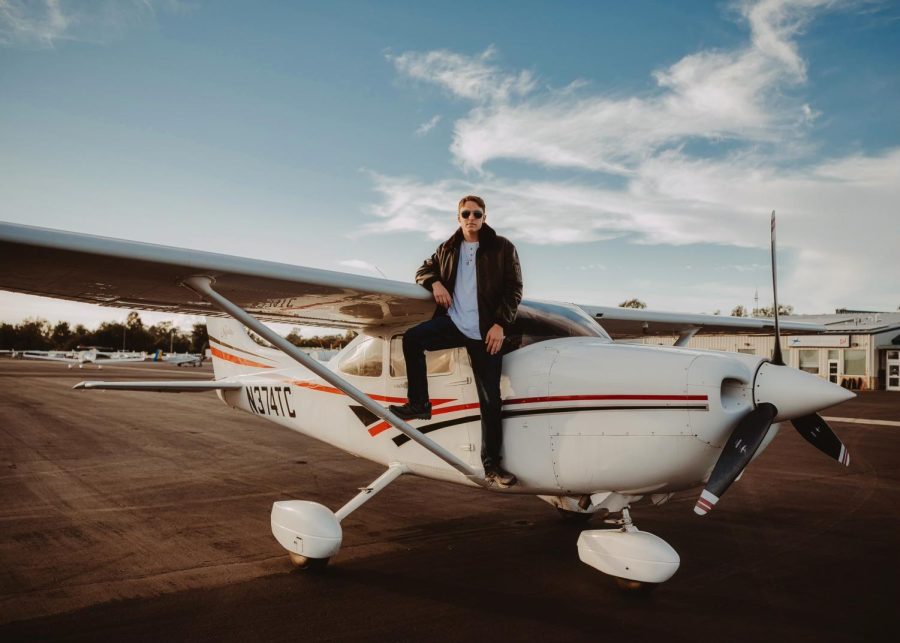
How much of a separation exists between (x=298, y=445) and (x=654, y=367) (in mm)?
8655

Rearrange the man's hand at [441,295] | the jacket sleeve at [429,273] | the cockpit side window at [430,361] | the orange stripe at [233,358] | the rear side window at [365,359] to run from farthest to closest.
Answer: the orange stripe at [233,358] → the rear side window at [365,359] → the cockpit side window at [430,361] → the jacket sleeve at [429,273] → the man's hand at [441,295]

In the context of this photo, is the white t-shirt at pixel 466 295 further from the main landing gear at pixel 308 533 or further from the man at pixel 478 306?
the main landing gear at pixel 308 533

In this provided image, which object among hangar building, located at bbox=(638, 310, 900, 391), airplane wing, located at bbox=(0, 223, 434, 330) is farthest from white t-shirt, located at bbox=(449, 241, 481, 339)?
hangar building, located at bbox=(638, 310, 900, 391)

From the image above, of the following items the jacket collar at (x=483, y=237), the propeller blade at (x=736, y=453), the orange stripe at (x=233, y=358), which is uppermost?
the jacket collar at (x=483, y=237)

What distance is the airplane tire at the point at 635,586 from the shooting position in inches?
151

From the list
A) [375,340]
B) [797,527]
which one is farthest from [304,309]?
[797,527]

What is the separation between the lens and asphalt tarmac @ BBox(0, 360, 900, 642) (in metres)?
3.45

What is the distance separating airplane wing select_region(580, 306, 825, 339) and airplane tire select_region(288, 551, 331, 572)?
3.48 meters

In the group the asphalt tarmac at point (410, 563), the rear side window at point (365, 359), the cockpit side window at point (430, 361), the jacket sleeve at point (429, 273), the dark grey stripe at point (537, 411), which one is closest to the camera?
the asphalt tarmac at point (410, 563)

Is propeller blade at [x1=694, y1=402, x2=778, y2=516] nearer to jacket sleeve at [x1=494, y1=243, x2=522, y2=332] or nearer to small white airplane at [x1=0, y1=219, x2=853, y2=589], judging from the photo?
small white airplane at [x1=0, y1=219, x2=853, y2=589]

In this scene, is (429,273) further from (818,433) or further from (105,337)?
(105,337)

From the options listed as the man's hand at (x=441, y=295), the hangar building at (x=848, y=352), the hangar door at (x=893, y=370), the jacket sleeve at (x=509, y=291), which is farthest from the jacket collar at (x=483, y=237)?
the hangar door at (x=893, y=370)

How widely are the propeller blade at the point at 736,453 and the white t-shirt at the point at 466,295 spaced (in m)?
1.64

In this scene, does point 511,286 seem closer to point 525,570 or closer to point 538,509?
point 525,570
